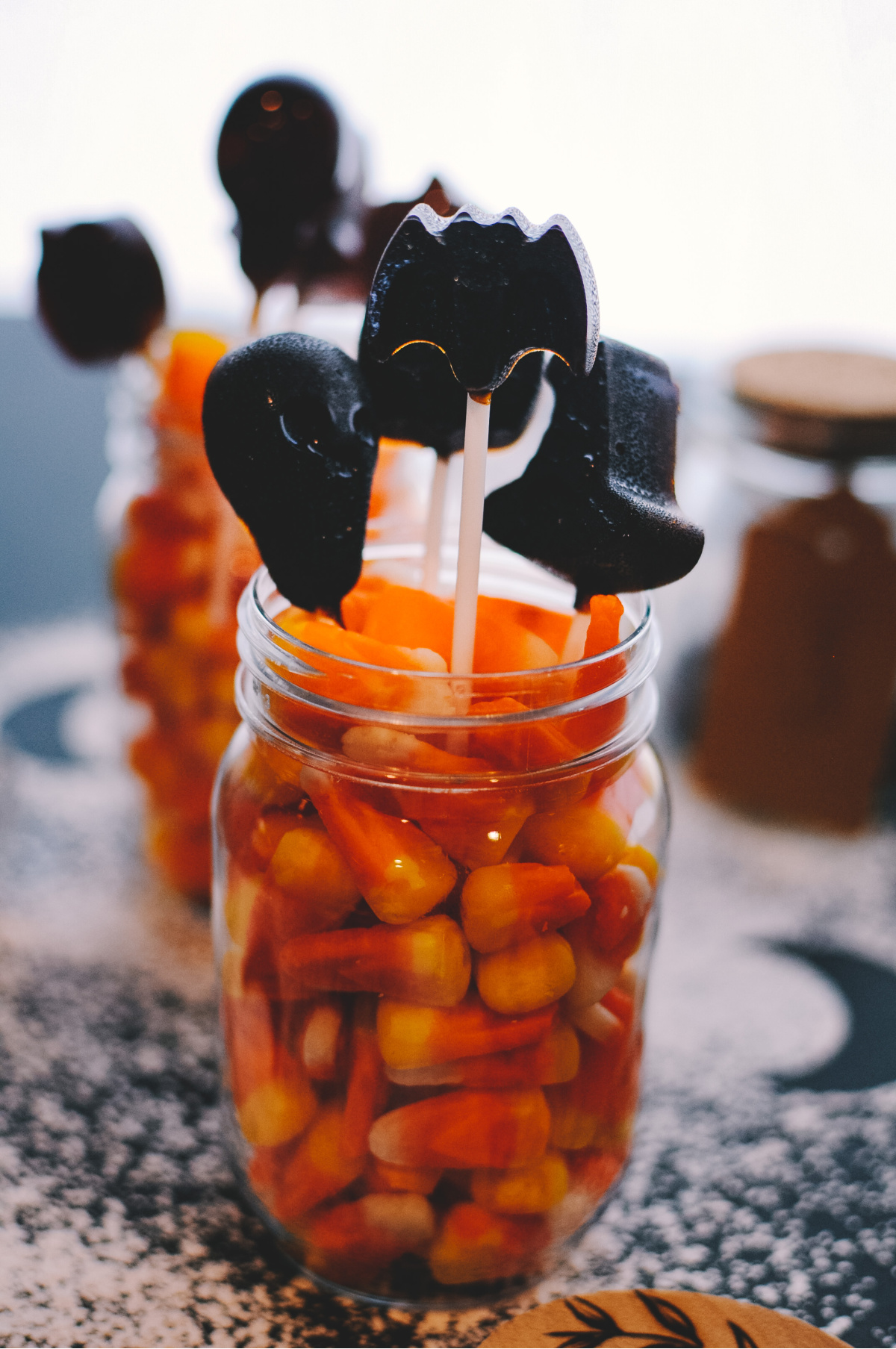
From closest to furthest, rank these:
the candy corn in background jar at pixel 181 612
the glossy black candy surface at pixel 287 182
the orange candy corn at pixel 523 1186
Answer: the orange candy corn at pixel 523 1186
the glossy black candy surface at pixel 287 182
the candy corn in background jar at pixel 181 612

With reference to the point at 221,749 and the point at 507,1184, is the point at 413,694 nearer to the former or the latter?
the point at 507,1184

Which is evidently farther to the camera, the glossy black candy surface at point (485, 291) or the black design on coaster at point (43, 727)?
the black design on coaster at point (43, 727)

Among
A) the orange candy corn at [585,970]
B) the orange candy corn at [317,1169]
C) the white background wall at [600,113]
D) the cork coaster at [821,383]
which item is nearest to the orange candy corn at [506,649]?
the orange candy corn at [585,970]

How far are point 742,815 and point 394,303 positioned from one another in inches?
26.2

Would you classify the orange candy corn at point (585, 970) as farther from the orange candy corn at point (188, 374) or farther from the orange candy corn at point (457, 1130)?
the orange candy corn at point (188, 374)

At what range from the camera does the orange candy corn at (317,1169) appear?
0.56 metres

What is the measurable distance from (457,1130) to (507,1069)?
0.04 m

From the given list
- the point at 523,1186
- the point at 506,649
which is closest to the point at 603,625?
the point at 506,649

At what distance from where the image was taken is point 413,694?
53cm

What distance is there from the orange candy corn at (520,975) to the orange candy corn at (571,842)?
0.04m

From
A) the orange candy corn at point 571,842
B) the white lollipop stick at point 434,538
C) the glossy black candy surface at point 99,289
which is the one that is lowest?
the orange candy corn at point 571,842

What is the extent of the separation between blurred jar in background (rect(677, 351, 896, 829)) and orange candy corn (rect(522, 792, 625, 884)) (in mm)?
465

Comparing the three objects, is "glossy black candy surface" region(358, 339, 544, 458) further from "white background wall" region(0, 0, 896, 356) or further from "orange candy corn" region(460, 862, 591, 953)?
"white background wall" region(0, 0, 896, 356)

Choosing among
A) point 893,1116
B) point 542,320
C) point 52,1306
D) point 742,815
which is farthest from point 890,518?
point 52,1306
